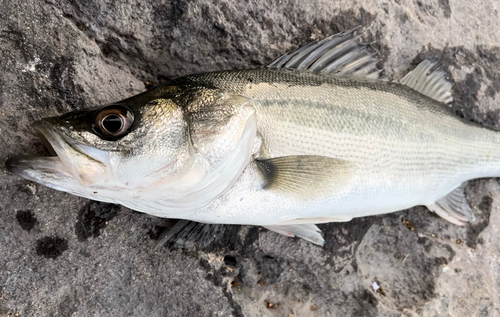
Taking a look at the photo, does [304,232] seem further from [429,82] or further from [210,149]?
[429,82]

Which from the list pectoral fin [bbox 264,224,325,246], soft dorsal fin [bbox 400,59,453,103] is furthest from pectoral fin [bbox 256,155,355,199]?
soft dorsal fin [bbox 400,59,453,103]

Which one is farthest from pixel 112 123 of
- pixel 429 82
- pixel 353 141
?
pixel 429 82

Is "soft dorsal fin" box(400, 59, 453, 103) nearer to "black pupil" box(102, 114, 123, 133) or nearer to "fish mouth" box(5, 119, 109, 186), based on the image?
"black pupil" box(102, 114, 123, 133)

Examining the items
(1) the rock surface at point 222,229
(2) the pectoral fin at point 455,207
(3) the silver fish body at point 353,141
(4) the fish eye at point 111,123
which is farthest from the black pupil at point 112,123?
(2) the pectoral fin at point 455,207

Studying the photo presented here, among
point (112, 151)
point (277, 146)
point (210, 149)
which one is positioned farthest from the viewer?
point (277, 146)

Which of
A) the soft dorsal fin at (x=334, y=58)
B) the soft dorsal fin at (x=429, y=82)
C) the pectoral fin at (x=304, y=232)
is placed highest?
the soft dorsal fin at (x=334, y=58)

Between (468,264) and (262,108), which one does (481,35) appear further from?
(262,108)

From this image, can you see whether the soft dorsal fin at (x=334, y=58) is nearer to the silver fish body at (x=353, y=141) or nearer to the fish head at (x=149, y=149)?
the silver fish body at (x=353, y=141)

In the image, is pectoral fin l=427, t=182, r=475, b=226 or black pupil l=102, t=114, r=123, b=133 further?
pectoral fin l=427, t=182, r=475, b=226
